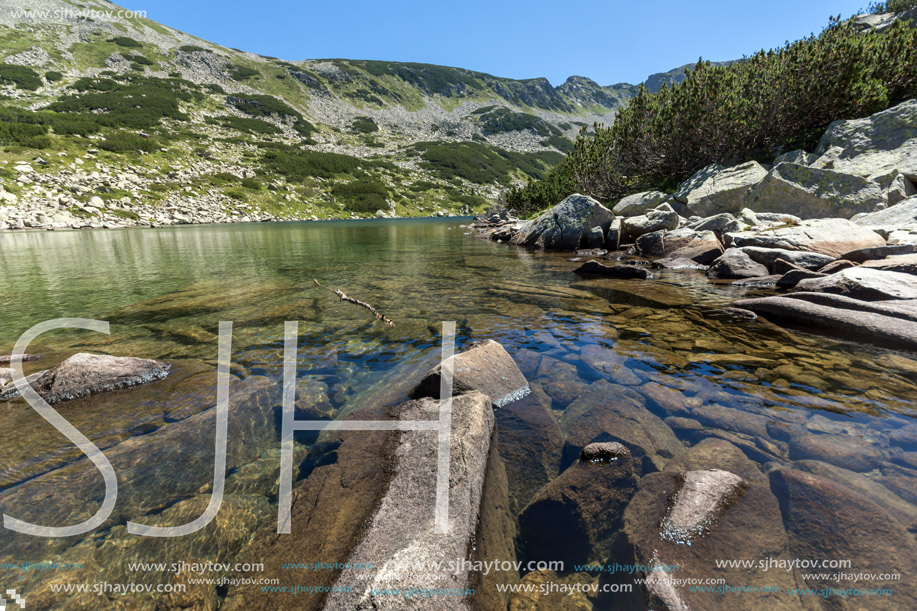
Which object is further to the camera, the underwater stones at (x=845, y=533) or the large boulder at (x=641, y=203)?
the large boulder at (x=641, y=203)

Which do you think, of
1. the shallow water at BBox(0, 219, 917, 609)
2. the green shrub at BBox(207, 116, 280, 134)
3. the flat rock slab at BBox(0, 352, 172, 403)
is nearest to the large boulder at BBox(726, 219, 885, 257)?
the shallow water at BBox(0, 219, 917, 609)

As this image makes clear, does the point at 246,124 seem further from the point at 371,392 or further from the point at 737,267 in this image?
the point at 371,392

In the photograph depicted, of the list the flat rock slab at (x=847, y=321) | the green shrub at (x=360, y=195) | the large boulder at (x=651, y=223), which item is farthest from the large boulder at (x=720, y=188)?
the green shrub at (x=360, y=195)

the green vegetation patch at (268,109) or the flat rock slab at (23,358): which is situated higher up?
the green vegetation patch at (268,109)

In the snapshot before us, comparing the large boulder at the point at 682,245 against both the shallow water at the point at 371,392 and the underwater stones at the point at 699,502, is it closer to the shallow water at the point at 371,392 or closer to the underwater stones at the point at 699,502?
the shallow water at the point at 371,392

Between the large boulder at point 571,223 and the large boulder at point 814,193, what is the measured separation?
987 cm

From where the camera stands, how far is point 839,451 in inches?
196

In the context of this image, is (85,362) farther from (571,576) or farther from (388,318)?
(571,576)

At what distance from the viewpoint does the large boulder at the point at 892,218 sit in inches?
586

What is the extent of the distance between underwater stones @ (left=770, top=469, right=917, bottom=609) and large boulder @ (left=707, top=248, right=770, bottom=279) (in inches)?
633

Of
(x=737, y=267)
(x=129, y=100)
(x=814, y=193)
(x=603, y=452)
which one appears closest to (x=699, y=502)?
(x=603, y=452)

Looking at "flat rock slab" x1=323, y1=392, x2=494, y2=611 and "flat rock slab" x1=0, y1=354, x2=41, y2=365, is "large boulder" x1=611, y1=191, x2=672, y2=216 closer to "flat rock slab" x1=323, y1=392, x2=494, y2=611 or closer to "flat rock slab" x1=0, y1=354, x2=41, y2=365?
"flat rock slab" x1=323, y1=392, x2=494, y2=611

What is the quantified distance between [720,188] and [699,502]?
29.3 metres

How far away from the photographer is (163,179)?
95812mm
